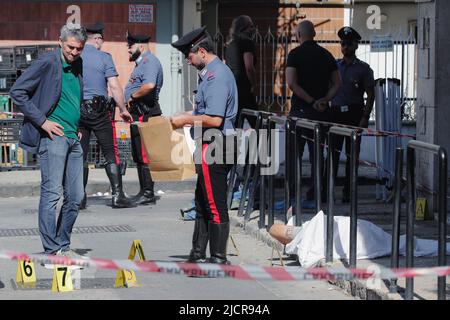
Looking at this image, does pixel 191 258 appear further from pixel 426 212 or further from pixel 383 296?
pixel 426 212

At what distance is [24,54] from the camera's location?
1631cm

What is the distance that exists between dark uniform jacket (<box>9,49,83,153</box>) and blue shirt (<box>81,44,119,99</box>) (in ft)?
10.7

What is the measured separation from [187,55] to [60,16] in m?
8.28

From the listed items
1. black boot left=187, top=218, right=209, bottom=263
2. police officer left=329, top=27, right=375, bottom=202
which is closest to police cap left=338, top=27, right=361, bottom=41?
police officer left=329, top=27, right=375, bottom=202

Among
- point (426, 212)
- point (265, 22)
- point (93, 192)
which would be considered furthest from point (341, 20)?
point (426, 212)

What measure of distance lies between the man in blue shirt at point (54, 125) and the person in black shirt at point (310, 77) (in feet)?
11.0

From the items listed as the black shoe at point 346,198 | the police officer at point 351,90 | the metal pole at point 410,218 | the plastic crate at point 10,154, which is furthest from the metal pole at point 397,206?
the plastic crate at point 10,154

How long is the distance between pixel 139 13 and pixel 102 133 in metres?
4.68

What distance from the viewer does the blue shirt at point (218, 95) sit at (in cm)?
878

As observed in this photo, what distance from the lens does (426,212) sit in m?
11.2

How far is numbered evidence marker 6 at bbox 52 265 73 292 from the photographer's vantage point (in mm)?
7988

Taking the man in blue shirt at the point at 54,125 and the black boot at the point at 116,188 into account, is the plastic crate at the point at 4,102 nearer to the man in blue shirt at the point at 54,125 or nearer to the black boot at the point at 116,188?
the black boot at the point at 116,188
